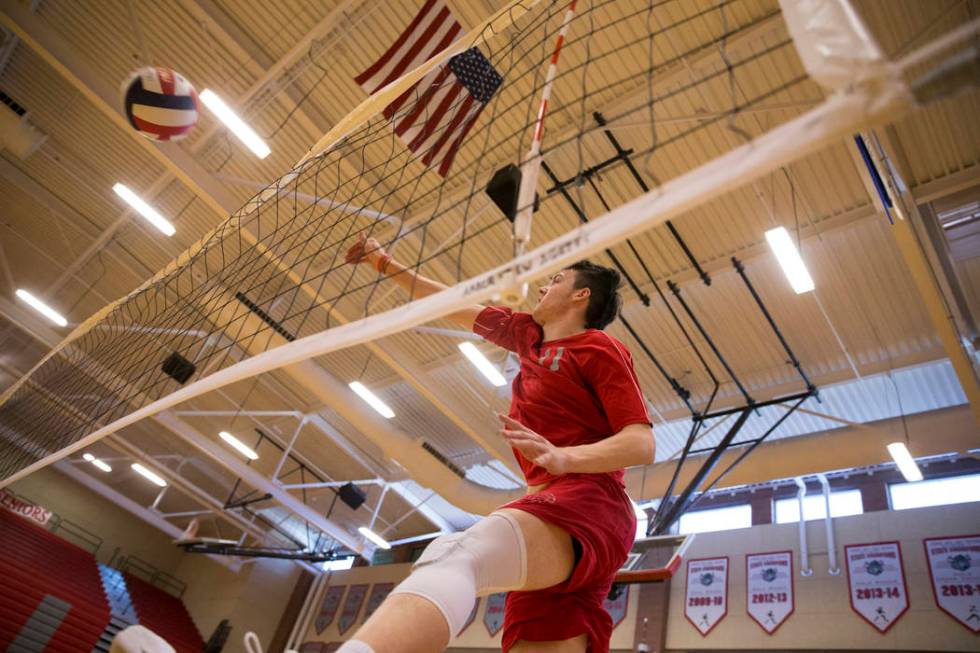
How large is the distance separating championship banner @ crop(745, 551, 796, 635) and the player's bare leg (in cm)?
1121

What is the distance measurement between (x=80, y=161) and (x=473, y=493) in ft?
33.4

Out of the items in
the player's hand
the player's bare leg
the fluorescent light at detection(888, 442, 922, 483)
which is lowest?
the player's bare leg

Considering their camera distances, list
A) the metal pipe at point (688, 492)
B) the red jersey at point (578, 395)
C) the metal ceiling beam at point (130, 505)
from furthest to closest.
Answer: the metal ceiling beam at point (130, 505) → the metal pipe at point (688, 492) → the red jersey at point (578, 395)

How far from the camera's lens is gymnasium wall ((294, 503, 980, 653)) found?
9742 millimetres

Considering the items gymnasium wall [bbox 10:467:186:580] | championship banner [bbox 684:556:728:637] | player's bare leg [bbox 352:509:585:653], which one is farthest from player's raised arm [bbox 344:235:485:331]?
gymnasium wall [bbox 10:467:186:580]

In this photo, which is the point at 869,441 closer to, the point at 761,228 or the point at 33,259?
the point at 761,228

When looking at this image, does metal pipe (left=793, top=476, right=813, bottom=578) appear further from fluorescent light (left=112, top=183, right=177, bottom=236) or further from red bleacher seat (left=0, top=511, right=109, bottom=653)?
red bleacher seat (left=0, top=511, right=109, bottom=653)

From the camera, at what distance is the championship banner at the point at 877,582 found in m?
10.1

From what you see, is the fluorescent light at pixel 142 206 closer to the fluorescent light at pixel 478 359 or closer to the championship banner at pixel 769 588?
the fluorescent light at pixel 478 359

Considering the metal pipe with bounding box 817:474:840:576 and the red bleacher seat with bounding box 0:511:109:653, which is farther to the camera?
the red bleacher seat with bounding box 0:511:109:653

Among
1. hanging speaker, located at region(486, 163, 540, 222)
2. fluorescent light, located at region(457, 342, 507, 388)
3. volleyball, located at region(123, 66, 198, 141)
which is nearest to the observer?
hanging speaker, located at region(486, 163, 540, 222)

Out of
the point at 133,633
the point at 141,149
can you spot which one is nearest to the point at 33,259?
the point at 141,149

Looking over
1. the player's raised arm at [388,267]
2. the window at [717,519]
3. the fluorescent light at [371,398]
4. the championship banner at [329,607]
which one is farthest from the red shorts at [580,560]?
the championship banner at [329,607]

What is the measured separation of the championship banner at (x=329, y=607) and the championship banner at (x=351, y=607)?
53 centimetres
